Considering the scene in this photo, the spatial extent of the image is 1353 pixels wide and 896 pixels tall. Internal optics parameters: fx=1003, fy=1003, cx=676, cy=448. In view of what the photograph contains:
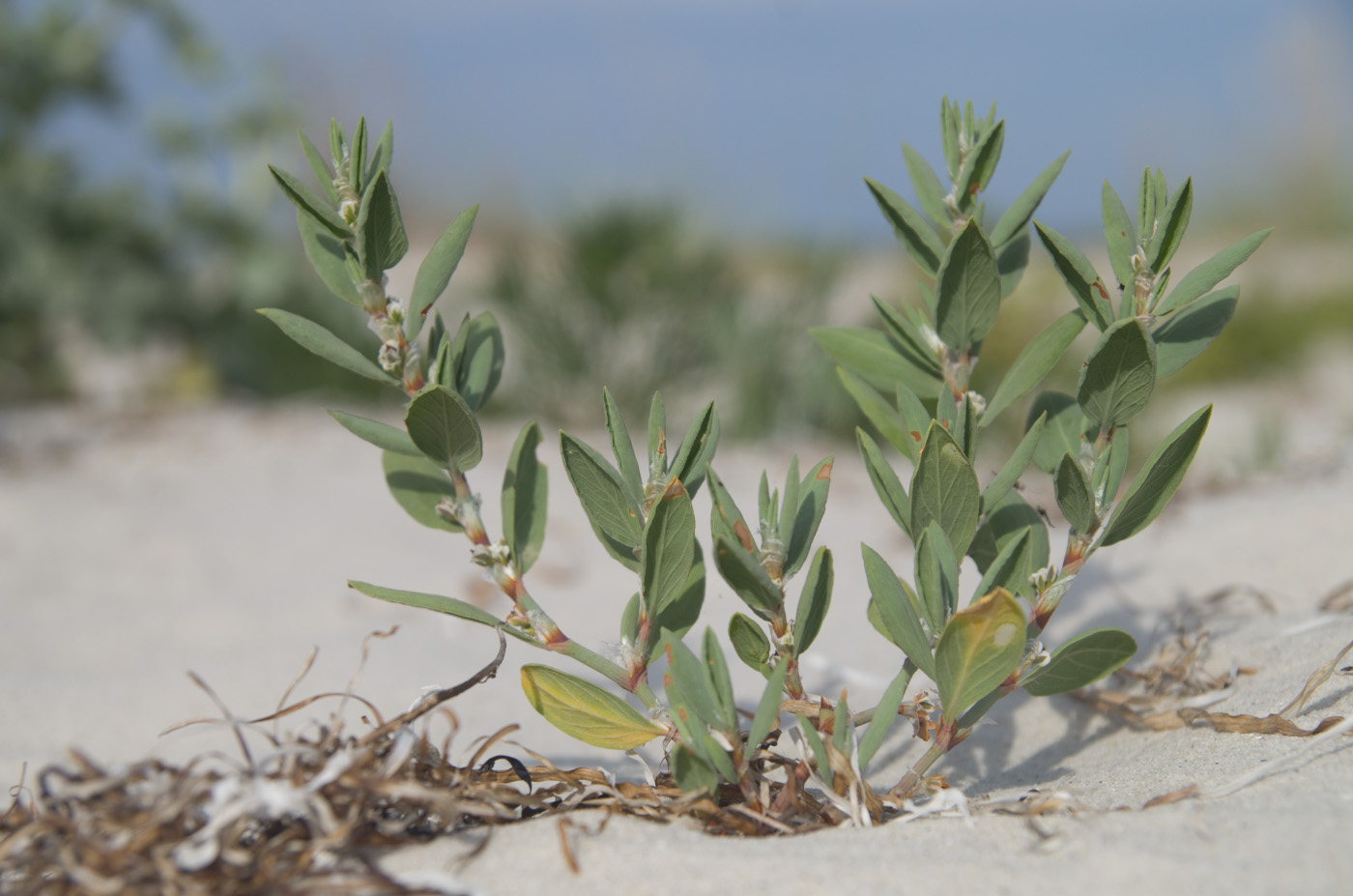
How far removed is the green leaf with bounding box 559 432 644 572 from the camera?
0.94m

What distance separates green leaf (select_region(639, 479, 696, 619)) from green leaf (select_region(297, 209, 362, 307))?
382mm

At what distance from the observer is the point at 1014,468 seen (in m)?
0.96

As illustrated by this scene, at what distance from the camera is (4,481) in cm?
396

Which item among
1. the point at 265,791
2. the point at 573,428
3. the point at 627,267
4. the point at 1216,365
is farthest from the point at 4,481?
the point at 1216,365

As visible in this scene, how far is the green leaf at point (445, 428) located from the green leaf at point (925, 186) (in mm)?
529

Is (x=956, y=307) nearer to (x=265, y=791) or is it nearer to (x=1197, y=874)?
(x=1197, y=874)

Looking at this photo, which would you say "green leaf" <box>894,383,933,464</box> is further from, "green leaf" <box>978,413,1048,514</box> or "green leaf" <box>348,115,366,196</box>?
"green leaf" <box>348,115,366,196</box>

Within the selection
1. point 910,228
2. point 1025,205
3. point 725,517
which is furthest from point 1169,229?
point 725,517

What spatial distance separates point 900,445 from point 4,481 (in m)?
4.09

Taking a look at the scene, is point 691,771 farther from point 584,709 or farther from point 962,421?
point 962,421

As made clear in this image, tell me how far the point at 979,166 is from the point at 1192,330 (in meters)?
0.27

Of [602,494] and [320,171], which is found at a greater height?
[320,171]

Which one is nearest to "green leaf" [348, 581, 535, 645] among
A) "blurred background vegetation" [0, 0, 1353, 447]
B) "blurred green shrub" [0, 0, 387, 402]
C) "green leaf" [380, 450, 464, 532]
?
"green leaf" [380, 450, 464, 532]

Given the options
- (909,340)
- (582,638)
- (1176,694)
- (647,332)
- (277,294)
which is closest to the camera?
(909,340)
